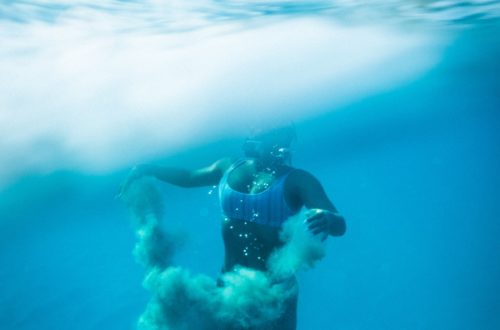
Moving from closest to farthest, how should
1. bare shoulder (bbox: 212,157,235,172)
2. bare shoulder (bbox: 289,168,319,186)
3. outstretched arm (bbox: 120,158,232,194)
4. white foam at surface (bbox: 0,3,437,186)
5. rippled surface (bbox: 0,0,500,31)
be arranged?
1. bare shoulder (bbox: 289,168,319,186)
2. bare shoulder (bbox: 212,157,235,172)
3. outstretched arm (bbox: 120,158,232,194)
4. rippled surface (bbox: 0,0,500,31)
5. white foam at surface (bbox: 0,3,437,186)

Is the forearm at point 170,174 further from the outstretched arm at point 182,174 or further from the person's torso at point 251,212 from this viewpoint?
the person's torso at point 251,212

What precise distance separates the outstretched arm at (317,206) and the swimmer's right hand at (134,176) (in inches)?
75.6

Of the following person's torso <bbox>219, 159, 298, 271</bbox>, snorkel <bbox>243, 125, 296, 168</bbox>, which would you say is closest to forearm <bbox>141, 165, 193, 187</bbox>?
person's torso <bbox>219, 159, 298, 271</bbox>

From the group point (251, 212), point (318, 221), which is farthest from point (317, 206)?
point (251, 212)

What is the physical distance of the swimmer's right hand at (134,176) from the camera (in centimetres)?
434

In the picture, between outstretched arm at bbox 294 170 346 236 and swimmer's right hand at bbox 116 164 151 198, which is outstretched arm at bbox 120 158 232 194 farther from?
outstretched arm at bbox 294 170 346 236

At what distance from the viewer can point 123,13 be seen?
7676 mm

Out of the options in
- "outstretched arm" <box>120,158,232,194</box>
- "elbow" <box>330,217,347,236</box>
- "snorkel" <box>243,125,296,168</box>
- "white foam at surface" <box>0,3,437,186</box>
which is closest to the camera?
"elbow" <box>330,217,347,236</box>

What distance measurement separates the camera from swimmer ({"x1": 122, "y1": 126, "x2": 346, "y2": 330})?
3.33 meters

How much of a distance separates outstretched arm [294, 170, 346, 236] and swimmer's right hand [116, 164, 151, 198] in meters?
1.92

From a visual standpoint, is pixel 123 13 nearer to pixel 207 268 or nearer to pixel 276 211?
pixel 276 211

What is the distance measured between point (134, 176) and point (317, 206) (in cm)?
227

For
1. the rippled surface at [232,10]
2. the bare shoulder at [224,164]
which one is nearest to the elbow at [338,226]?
the bare shoulder at [224,164]

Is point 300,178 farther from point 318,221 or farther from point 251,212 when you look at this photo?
point 318,221
